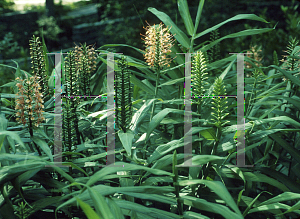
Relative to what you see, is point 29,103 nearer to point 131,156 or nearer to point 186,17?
point 131,156

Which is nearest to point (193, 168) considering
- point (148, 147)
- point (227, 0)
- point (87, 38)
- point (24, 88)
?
point (148, 147)

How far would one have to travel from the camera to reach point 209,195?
3.05ft

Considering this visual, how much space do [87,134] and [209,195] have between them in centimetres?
49

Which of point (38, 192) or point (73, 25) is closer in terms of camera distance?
point (38, 192)

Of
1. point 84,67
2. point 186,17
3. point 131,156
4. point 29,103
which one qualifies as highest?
point 186,17

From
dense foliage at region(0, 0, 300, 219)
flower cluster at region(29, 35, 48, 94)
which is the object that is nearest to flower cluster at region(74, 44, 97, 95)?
dense foliage at region(0, 0, 300, 219)

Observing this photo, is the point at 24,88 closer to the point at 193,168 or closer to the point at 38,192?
the point at 38,192

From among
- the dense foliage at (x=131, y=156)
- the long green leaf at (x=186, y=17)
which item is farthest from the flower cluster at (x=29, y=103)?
the long green leaf at (x=186, y=17)
